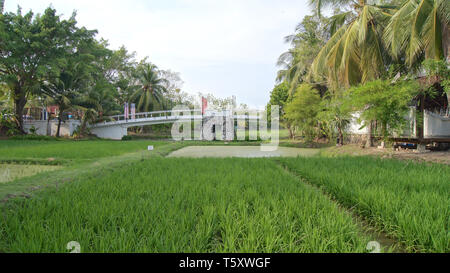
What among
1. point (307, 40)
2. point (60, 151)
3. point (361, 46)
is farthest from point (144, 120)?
point (361, 46)

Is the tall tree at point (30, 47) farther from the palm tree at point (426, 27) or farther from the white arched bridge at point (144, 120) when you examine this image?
the palm tree at point (426, 27)

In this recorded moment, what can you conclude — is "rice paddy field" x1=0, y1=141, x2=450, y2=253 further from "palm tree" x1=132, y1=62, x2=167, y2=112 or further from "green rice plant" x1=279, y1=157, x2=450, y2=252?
"palm tree" x1=132, y1=62, x2=167, y2=112

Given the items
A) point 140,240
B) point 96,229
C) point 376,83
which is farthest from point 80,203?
point 376,83

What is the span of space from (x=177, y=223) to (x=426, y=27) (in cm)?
780

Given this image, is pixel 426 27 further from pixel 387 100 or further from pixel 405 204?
pixel 405 204

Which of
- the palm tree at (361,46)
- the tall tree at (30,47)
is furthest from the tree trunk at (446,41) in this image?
the tall tree at (30,47)

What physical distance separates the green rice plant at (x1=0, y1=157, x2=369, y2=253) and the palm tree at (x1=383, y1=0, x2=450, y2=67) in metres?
6.15

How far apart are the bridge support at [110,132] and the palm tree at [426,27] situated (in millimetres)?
20582

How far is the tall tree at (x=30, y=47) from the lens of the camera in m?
14.4

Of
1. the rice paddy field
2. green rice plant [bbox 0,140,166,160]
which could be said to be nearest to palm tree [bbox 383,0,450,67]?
the rice paddy field

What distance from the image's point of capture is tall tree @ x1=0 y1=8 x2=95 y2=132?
14.4 metres

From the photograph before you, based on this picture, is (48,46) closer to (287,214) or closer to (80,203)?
(80,203)
